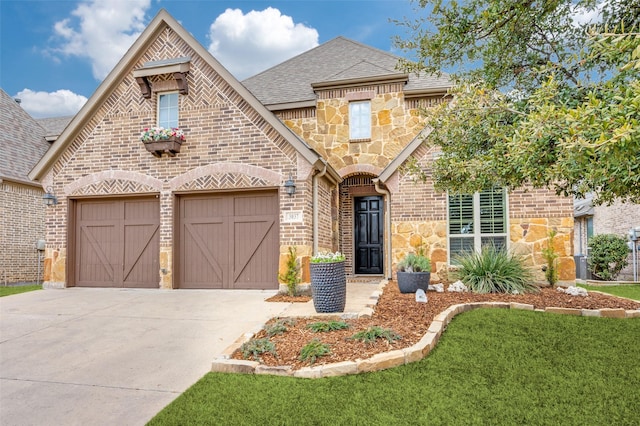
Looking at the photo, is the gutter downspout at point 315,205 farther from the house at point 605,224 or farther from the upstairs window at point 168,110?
the house at point 605,224

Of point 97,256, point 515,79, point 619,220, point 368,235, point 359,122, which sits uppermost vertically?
point 359,122

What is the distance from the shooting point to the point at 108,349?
202 inches

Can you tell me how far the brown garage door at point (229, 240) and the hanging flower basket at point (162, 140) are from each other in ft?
4.17

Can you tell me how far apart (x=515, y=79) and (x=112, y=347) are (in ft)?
22.2

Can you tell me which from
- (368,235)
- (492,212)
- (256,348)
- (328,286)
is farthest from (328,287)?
(368,235)

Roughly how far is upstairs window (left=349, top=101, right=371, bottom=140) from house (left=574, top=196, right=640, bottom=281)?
28.1 ft

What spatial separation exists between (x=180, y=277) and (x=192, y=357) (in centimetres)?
567

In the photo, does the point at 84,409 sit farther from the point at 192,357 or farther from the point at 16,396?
the point at 192,357

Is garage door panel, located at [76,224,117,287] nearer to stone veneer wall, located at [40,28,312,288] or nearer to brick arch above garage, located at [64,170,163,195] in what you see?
stone veneer wall, located at [40,28,312,288]

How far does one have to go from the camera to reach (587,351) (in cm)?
468

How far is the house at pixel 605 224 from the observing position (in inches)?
629

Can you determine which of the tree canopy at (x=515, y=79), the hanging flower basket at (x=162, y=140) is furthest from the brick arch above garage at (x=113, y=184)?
the tree canopy at (x=515, y=79)

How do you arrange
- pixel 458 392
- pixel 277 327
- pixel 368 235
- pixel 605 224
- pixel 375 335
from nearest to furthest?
pixel 458 392, pixel 375 335, pixel 277 327, pixel 368 235, pixel 605 224

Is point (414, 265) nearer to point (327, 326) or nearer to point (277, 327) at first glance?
point (327, 326)
